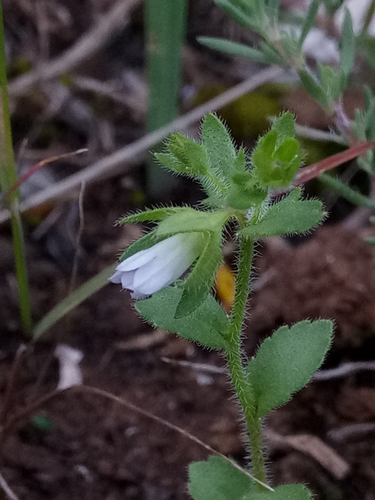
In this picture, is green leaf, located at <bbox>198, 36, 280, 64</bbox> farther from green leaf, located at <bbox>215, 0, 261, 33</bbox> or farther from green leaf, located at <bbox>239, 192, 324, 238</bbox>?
green leaf, located at <bbox>239, 192, 324, 238</bbox>

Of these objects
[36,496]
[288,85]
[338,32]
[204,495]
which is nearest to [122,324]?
[36,496]

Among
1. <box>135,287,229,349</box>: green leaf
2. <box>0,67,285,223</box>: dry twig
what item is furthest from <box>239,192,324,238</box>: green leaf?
<box>0,67,285,223</box>: dry twig

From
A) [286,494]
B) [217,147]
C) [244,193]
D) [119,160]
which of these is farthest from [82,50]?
[286,494]

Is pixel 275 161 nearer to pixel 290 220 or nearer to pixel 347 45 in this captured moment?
pixel 290 220

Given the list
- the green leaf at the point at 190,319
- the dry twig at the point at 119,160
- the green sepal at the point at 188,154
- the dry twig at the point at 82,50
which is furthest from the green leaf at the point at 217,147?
the dry twig at the point at 82,50

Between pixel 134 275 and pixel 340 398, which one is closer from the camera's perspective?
pixel 134 275

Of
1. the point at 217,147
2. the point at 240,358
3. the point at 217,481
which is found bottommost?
the point at 217,481

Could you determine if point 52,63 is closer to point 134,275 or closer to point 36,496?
point 36,496
